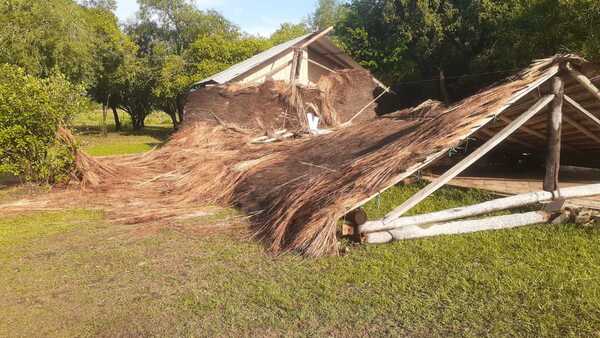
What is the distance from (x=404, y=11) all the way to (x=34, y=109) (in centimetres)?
1963

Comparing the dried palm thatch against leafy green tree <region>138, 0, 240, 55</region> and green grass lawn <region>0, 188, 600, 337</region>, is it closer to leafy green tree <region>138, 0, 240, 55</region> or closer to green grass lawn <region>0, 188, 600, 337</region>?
green grass lawn <region>0, 188, 600, 337</region>

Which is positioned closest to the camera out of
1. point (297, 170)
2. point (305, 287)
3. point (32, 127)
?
point (305, 287)

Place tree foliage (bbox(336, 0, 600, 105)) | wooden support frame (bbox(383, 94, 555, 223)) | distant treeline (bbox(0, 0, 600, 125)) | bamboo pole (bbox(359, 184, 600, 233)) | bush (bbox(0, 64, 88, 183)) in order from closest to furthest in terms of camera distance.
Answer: wooden support frame (bbox(383, 94, 555, 223))
bamboo pole (bbox(359, 184, 600, 233))
bush (bbox(0, 64, 88, 183))
tree foliage (bbox(336, 0, 600, 105))
distant treeline (bbox(0, 0, 600, 125))

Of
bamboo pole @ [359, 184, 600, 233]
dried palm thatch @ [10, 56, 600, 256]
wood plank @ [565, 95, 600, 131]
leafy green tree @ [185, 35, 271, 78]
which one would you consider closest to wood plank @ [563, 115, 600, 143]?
wood plank @ [565, 95, 600, 131]

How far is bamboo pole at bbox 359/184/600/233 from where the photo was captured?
15.6 feet

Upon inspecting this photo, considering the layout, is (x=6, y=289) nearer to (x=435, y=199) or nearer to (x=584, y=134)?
(x=435, y=199)

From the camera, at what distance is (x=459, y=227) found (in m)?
5.04

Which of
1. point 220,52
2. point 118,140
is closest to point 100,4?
point 220,52

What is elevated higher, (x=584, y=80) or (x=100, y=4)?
(x=100, y=4)

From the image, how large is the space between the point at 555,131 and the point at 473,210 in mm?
1525

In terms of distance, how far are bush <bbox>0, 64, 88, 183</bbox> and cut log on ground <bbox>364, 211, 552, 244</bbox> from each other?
7380 millimetres

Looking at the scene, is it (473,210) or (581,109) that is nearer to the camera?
(473,210)

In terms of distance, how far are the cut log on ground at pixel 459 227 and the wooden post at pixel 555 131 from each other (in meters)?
0.47

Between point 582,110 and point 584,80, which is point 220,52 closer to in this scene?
point 582,110
